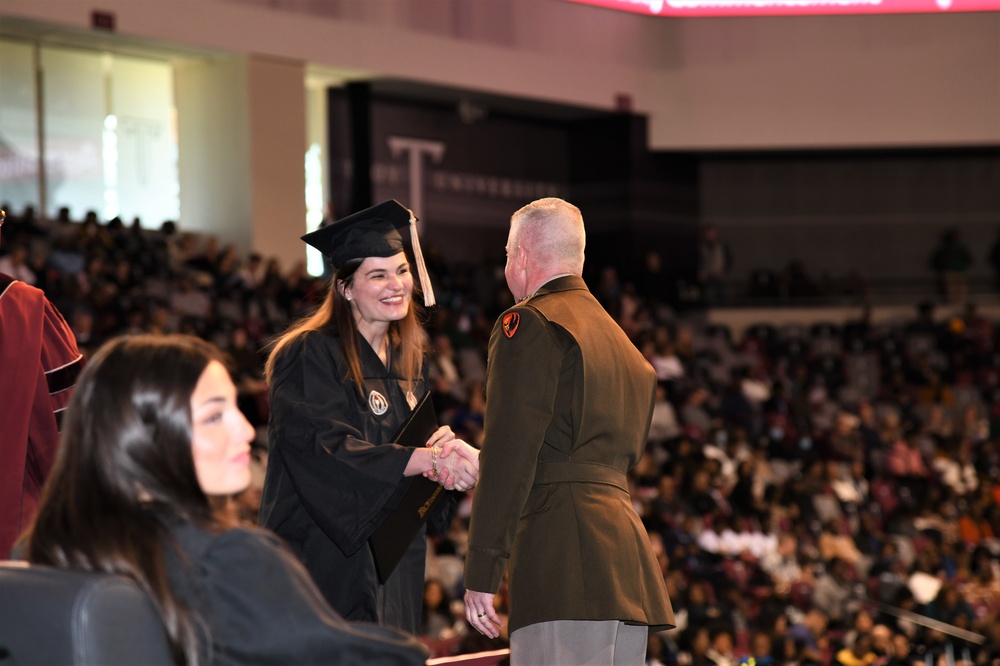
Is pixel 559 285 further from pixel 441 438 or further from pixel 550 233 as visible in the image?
pixel 441 438

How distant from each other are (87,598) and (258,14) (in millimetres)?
12708

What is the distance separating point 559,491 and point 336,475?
535 millimetres

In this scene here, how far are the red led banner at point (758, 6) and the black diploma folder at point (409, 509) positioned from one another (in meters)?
4.39

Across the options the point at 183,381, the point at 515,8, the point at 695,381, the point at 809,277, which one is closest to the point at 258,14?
the point at 515,8

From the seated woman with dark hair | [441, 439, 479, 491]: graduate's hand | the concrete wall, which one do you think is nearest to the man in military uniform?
[441, 439, 479, 491]: graduate's hand

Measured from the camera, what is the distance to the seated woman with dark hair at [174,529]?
1757mm

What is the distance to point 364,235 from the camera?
11.0 feet

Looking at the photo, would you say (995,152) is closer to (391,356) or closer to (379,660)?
(391,356)

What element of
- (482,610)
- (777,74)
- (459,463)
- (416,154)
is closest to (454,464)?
(459,463)

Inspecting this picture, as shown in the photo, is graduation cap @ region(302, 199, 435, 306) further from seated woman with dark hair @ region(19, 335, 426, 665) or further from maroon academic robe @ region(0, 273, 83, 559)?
seated woman with dark hair @ region(19, 335, 426, 665)

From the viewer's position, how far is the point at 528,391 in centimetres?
299

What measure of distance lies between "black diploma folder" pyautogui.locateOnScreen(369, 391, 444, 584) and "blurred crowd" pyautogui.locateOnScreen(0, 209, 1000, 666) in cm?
370

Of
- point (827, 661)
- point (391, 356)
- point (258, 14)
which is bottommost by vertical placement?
point (827, 661)

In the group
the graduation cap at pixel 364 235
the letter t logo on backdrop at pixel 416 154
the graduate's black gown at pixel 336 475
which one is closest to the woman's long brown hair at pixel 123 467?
the graduate's black gown at pixel 336 475
